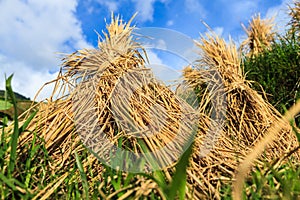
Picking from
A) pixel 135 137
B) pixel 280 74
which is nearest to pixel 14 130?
pixel 135 137

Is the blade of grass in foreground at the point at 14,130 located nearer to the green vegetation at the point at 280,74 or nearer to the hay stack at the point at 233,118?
A: the hay stack at the point at 233,118

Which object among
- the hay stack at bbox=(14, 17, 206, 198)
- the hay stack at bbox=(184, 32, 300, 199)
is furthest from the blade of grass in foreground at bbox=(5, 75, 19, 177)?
the hay stack at bbox=(184, 32, 300, 199)

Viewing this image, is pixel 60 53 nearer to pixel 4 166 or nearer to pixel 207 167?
pixel 4 166

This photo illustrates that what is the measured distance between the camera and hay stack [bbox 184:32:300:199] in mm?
1297

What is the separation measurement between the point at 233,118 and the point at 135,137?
2.86 ft

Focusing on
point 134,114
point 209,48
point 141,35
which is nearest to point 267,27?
point 209,48

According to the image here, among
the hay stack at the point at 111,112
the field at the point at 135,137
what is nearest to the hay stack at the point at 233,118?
the field at the point at 135,137

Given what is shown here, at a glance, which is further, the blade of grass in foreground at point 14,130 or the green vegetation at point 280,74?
the green vegetation at point 280,74

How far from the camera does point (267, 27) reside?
5.34 m

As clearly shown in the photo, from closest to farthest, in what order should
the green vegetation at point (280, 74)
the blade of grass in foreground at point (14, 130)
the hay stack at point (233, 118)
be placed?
the blade of grass in foreground at point (14, 130), the hay stack at point (233, 118), the green vegetation at point (280, 74)

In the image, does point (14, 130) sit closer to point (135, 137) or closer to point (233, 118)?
point (135, 137)

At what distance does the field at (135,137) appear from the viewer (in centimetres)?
93

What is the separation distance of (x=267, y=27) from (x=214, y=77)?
3.57m

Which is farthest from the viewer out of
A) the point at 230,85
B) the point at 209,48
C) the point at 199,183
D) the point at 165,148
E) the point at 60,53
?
the point at 209,48
